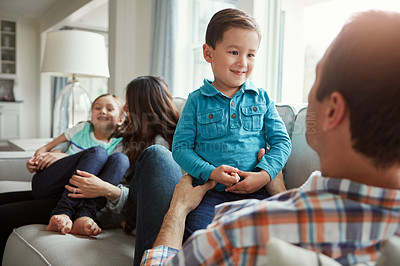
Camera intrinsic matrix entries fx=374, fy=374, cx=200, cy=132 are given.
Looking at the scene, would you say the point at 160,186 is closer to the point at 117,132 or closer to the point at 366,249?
the point at 366,249

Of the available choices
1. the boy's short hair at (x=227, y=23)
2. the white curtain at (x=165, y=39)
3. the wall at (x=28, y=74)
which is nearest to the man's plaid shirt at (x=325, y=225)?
the boy's short hair at (x=227, y=23)

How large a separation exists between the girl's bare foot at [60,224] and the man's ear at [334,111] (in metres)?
1.21

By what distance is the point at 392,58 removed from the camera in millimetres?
531

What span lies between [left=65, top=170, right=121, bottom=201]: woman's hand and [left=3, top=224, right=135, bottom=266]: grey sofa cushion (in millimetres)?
172

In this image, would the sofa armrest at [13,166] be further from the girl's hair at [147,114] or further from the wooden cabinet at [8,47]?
the wooden cabinet at [8,47]

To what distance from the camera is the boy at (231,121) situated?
136 centimetres

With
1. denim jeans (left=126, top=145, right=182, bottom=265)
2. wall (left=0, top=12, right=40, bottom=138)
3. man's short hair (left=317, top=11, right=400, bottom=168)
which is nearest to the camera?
man's short hair (left=317, top=11, right=400, bottom=168)

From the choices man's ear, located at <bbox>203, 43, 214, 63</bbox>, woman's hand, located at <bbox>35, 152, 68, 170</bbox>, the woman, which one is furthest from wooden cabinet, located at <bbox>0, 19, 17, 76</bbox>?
man's ear, located at <bbox>203, 43, 214, 63</bbox>

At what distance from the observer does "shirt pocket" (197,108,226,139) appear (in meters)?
1.42

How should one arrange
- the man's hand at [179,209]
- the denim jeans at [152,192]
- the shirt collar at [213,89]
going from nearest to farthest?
1. the man's hand at [179,209]
2. the denim jeans at [152,192]
3. the shirt collar at [213,89]

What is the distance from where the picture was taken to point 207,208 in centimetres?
127

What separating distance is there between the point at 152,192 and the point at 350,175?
791 millimetres

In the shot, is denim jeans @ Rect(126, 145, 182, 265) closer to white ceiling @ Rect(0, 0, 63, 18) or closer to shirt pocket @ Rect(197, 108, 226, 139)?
shirt pocket @ Rect(197, 108, 226, 139)

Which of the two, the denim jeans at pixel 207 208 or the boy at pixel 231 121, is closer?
the denim jeans at pixel 207 208
